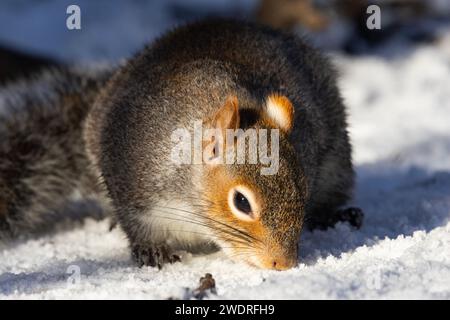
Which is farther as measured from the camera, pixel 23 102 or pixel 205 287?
pixel 23 102

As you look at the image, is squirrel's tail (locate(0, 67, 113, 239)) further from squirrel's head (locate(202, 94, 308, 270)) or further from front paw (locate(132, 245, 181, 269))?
squirrel's head (locate(202, 94, 308, 270))

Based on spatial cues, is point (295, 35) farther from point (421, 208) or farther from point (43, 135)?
point (43, 135)

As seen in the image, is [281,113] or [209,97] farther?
[209,97]

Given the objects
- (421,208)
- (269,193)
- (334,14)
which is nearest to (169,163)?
(269,193)

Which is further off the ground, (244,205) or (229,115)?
(229,115)

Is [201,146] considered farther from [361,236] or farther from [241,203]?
[361,236]

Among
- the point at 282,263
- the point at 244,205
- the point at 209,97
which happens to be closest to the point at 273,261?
the point at 282,263

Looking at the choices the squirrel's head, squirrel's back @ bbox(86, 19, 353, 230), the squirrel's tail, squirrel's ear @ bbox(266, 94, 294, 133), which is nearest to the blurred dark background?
the squirrel's tail
